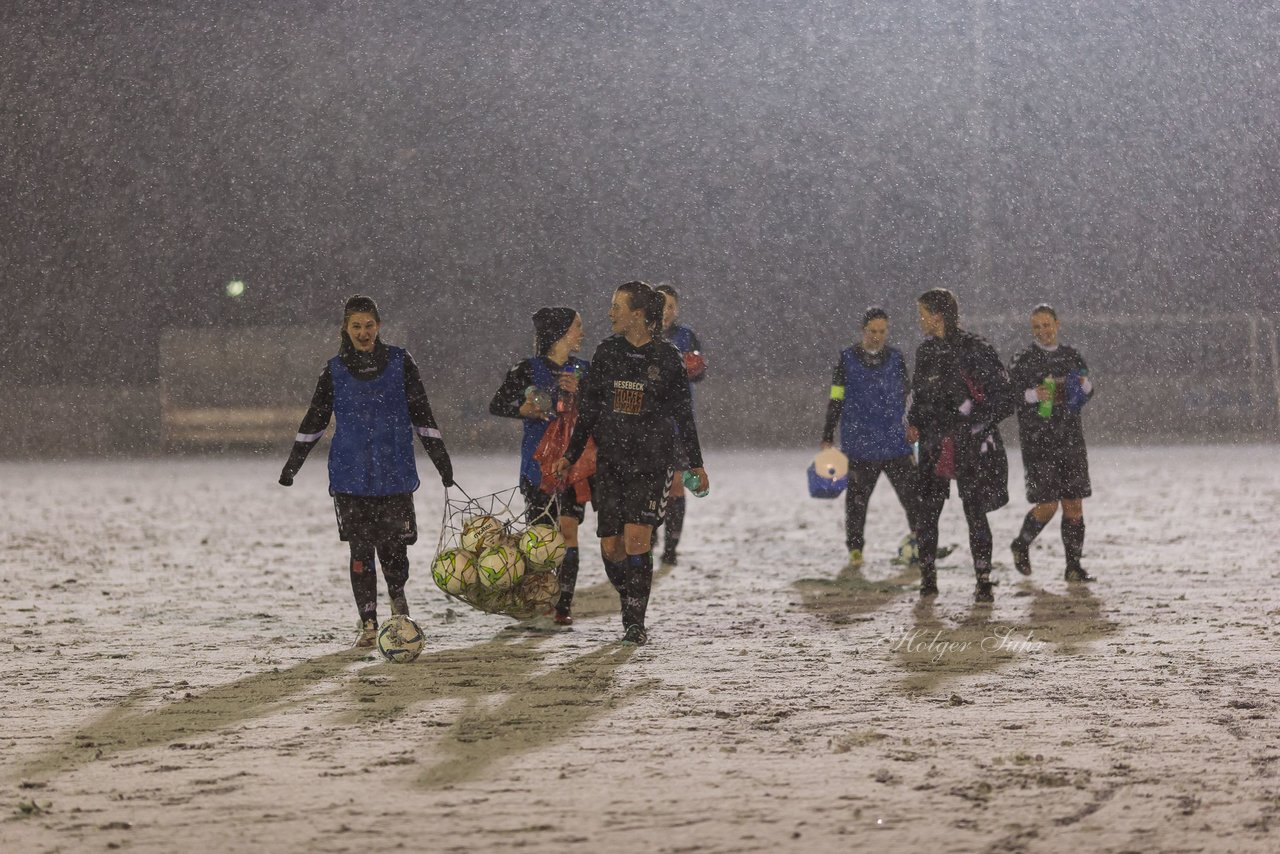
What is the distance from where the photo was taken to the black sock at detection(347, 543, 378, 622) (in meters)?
7.10

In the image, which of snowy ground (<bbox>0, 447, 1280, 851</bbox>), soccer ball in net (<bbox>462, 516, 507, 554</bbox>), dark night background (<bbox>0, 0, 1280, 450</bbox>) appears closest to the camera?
snowy ground (<bbox>0, 447, 1280, 851</bbox>)

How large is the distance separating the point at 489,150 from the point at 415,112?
5.68ft

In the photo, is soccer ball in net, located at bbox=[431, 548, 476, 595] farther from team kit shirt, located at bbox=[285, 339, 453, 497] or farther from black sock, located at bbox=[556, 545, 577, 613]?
black sock, located at bbox=[556, 545, 577, 613]

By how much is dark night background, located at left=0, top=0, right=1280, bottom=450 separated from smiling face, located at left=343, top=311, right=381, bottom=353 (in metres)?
22.4

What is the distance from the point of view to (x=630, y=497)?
6977mm

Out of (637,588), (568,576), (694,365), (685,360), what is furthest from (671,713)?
(685,360)

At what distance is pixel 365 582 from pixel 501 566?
68 centimetres

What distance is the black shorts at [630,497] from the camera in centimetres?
696

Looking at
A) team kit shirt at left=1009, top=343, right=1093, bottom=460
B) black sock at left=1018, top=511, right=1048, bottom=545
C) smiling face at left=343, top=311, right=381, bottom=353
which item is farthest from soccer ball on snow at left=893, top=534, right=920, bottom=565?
smiling face at left=343, top=311, right=381, bottom=353

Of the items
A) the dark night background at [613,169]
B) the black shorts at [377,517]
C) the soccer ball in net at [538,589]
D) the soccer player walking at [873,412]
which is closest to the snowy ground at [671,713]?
the soccer ball in net at [538,589]

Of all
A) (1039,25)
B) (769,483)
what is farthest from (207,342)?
(1039,25)

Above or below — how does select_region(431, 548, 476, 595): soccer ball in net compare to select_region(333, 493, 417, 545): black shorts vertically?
below

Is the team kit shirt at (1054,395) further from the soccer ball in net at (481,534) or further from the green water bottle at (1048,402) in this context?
the soccer ball in net at (481,534)

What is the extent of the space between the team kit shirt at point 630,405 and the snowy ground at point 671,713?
91 cm
